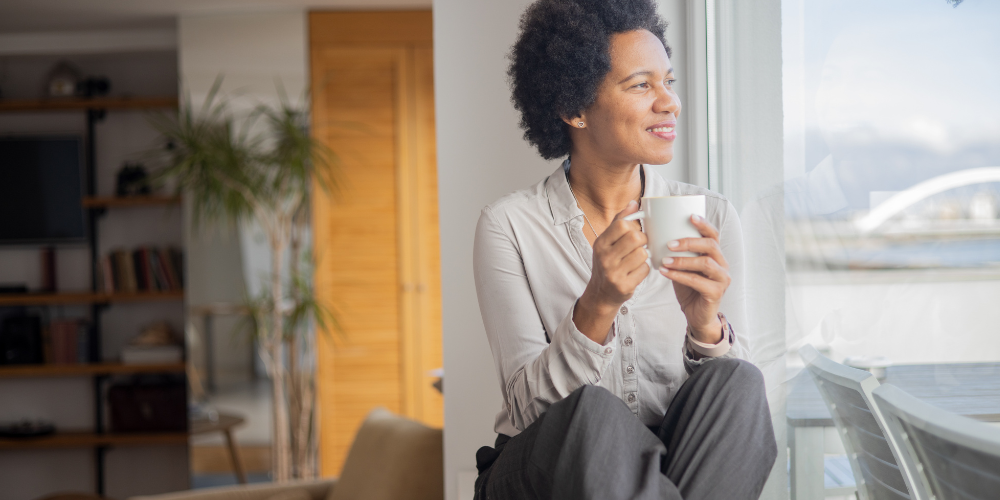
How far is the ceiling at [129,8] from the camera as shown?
11.7 feet

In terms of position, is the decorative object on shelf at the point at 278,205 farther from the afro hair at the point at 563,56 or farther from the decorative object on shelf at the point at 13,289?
the afro hair at the point at 563,56

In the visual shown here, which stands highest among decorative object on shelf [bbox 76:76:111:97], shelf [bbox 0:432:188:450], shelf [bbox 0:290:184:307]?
decorative object on shelf [bbox 76:76:111:97]

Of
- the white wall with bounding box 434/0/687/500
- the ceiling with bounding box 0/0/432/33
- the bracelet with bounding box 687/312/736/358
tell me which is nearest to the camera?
the bracelet with bounding box 687/312/736/358

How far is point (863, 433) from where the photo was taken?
0.83 meters

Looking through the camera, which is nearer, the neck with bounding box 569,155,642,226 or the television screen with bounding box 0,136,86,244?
the neck with bounding box 569,155,642,226

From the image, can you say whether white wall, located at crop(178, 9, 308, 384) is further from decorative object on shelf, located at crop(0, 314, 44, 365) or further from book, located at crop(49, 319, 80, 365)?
decorative object on shelf, located at crop(0, 314, 44, 365)

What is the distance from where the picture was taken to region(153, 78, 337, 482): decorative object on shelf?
326cm

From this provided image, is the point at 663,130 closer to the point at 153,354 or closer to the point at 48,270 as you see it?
the point at 153,354

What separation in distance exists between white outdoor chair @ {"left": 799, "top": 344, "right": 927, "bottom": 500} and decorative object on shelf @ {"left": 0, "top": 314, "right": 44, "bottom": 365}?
4.29m

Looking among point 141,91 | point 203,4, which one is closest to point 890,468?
point 203,4

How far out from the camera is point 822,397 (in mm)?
919

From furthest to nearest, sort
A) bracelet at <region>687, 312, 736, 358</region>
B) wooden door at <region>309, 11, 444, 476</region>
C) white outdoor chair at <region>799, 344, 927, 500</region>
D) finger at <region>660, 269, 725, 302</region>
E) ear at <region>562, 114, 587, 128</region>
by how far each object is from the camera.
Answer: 1. wooden door at <region>309, 11, 444, 476</region>
2. ear at <region>562, 114, 587, 128</region>
3. bracelet at <region>687, 312, 736, 358</region>
4. finger at <region>660, 269, 725, 302</region>
5. white outdoor chair at <region>799, 344, 927, 500</region>

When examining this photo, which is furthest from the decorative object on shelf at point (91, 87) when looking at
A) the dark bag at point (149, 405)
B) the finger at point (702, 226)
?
the finger at point (702, 226)

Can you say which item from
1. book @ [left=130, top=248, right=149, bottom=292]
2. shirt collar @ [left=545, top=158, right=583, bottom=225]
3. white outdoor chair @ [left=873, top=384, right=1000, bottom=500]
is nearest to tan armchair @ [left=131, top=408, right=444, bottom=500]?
shirt collar @ [left=545, top=158, right=583, bottom=225]
